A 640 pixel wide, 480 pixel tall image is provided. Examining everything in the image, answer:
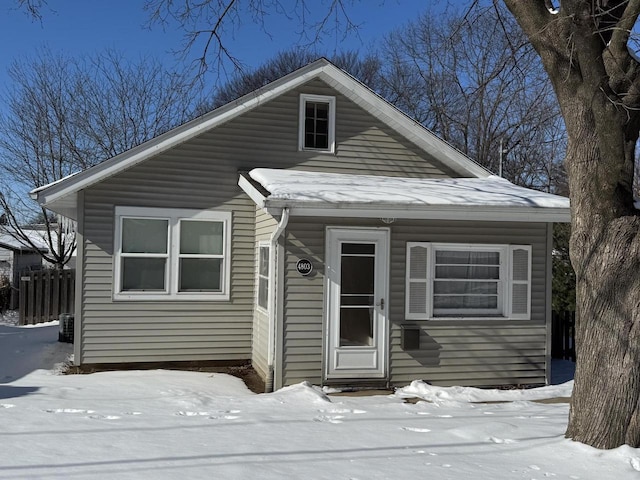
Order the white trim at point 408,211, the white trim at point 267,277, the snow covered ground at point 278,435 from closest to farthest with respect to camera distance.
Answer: the snow covered ground at point 278,435 < the white trim at point 408,211 < the white trim at point 267,277

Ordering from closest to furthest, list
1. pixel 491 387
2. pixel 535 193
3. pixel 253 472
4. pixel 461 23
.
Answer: pixel 253 472, pixel 461 23, pixel 491 387, pixel 535 193

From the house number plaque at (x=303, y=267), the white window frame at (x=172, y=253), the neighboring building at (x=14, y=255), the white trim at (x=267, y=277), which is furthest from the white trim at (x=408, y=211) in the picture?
the neighboring building at (x=14, y=255)

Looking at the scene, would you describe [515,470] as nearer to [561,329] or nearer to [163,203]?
[163,203]

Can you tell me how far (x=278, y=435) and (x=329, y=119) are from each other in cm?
628

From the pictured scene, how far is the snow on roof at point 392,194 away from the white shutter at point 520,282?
0.77 metres

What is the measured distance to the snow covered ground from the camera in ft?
14.5

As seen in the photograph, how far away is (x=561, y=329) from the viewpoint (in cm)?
1176

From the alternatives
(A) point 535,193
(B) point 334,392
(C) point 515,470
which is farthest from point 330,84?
(C) point 515,470

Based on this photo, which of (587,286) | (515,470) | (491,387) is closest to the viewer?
(515,470)

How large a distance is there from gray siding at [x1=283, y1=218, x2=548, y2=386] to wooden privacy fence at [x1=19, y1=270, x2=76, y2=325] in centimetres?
1020

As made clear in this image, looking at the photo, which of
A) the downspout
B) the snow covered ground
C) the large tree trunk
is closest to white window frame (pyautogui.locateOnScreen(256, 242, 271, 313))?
the downspout

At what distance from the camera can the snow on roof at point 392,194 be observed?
7.70 m

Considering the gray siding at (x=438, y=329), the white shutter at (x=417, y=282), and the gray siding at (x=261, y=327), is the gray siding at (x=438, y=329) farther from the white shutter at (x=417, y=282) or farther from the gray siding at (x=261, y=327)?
the gray siding at (x=261, y=327)

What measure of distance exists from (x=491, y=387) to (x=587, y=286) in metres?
4.03
